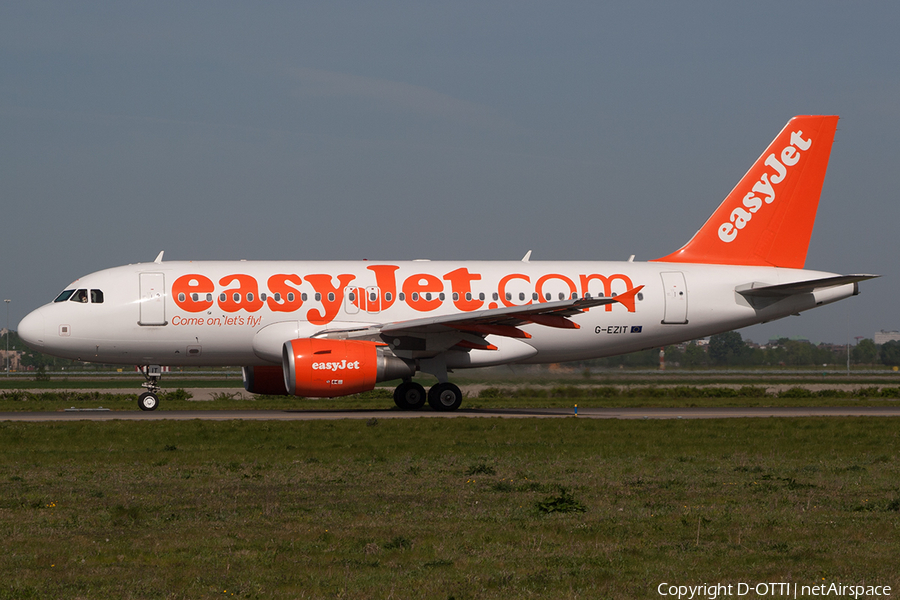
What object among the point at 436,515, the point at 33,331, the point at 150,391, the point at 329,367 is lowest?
the point at 436,515

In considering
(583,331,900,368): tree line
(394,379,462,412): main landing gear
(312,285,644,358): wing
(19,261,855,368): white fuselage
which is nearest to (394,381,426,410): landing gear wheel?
(394,379,462,412): main landing gear

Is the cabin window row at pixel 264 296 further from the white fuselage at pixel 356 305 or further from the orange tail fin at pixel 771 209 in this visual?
the orange tail fin at pixel 771 209

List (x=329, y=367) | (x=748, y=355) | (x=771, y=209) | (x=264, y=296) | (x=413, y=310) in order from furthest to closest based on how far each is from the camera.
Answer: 1. (x=748, y=355)
2. (x=771, y=209)
3. (x=413, y=310)
4. (x=264, y=296)
5. (x=329, y=367)

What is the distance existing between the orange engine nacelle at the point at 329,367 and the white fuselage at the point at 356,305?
193 centimetres

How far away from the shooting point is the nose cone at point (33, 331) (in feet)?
82.2

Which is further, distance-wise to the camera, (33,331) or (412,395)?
(412,395)

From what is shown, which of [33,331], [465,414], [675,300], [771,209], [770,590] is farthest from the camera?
[771,209]

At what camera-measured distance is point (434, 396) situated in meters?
25.2

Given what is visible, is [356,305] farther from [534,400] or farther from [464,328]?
[534,400]

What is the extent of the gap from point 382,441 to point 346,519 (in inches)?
301

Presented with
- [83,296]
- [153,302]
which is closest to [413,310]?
[153,302]

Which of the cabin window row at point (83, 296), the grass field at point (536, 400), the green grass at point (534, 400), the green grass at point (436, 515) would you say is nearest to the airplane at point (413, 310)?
the cabin window row at point (83, 296)

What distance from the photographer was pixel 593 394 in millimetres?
31656

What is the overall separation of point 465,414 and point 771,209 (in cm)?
1147
